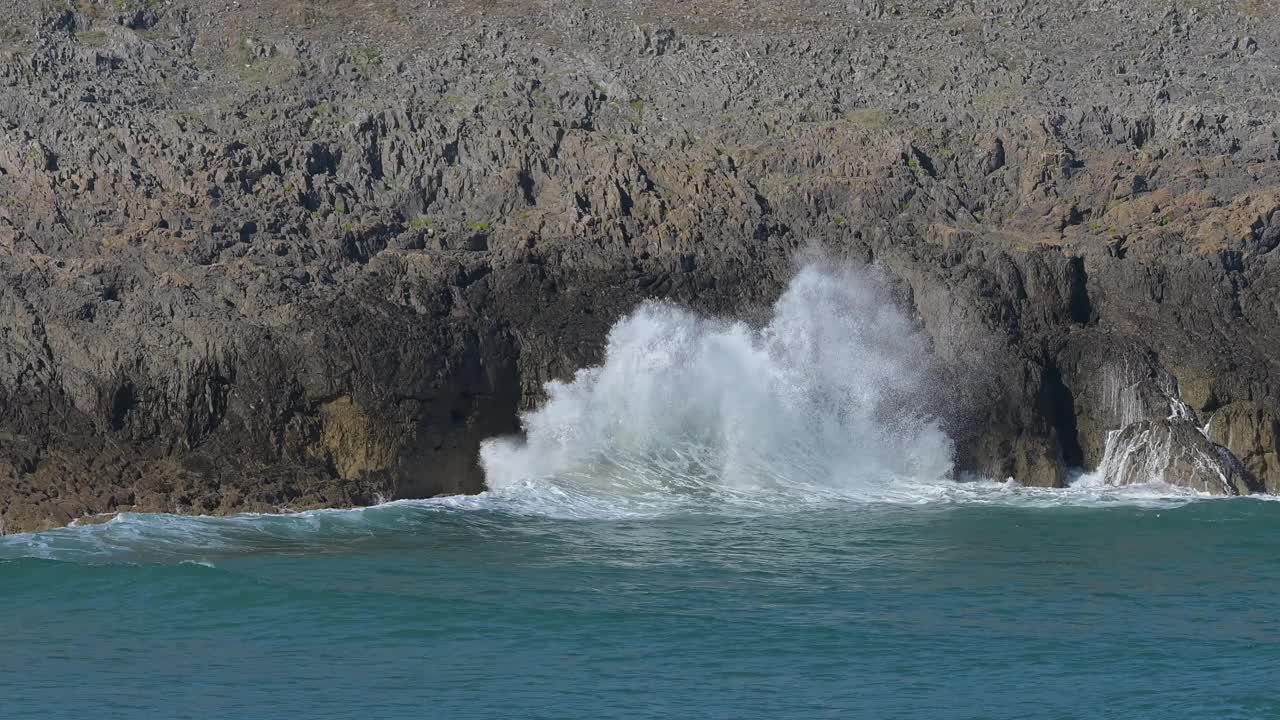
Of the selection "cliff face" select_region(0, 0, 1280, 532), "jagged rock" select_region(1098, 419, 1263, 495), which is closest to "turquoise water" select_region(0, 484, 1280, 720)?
"jagged rock" select_region(1098, 419, 1263, 495)

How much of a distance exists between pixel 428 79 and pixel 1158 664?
23.6 meters

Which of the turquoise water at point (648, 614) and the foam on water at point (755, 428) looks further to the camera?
the foam on water at point (755, 428)

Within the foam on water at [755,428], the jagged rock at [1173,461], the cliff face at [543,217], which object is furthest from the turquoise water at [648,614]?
the cliff face at [543,217]

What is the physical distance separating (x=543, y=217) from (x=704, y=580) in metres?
12.2

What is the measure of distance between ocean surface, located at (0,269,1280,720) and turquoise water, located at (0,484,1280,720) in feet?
0.19

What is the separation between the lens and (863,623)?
20.0m

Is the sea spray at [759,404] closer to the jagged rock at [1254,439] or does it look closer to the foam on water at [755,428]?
the foam on water at [755,428]

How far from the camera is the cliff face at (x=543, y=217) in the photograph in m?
28.4

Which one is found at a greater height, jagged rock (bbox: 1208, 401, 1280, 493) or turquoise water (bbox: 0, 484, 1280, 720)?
jagged rock (bbox: 1208, 401, 1280, 493)

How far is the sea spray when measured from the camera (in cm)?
3044

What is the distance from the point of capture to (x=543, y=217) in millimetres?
33250

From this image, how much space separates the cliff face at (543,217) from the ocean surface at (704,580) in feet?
3.36

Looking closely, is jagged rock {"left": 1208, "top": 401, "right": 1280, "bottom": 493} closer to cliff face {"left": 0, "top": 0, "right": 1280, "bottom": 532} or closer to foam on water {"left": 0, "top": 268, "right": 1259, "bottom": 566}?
cliff face {"left": 0, "top": 0, "right": 1280, "bottom": 532}

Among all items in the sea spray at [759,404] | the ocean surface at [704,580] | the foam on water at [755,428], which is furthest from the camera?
the sea spray at [759,404]
